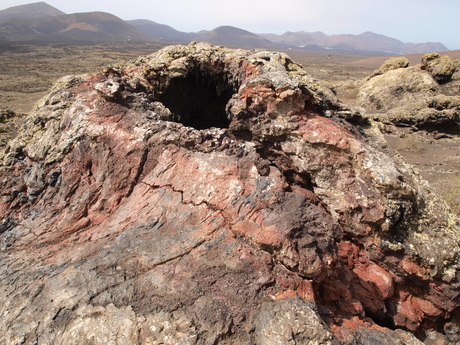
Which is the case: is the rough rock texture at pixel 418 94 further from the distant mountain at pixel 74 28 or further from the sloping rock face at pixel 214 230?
the distant mountain at pixel 74 28

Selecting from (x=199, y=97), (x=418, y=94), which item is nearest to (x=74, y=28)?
(x=418, y=94)

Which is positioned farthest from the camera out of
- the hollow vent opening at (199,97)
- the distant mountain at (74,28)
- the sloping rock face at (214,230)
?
the distant mountain at (74,28)

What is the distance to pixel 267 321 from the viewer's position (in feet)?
8.38

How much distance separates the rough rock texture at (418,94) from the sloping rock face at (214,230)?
33.0 feet

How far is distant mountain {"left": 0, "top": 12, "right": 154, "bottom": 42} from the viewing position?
132275mm

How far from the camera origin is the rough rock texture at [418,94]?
546 inches

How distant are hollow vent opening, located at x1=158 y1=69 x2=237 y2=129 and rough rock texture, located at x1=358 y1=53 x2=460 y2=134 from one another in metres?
8.39

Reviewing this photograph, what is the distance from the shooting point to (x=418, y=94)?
1617 centimetres

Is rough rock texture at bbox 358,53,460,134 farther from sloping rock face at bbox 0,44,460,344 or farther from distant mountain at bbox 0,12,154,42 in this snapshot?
distant mountain at bbox 0,12,154,42

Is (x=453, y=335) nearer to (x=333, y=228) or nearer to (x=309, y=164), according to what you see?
(x=333, y=228)

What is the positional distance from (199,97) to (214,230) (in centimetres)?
474

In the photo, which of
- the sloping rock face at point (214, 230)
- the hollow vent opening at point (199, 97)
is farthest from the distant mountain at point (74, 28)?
the sloping rock face at point (214, 230)

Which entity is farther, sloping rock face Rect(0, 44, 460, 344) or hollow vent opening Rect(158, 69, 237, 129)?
hollow vent opening Rect(158, 69, 237, 129)

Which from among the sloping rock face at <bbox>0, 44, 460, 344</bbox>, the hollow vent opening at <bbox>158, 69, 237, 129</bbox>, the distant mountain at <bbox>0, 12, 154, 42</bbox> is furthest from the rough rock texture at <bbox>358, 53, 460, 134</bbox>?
the distant mountain at <bbox>0, 12, 154, 42</bbox>
